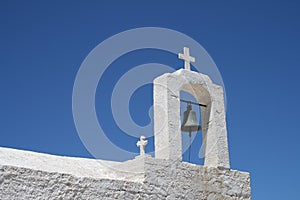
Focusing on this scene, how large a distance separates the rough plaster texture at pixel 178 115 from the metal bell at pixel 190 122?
199mm

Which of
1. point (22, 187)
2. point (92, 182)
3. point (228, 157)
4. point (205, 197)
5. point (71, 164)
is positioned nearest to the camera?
point (22, 187)

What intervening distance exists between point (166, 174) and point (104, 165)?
0.83 m

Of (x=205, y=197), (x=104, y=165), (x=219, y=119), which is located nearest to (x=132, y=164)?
(x=104, y=165)

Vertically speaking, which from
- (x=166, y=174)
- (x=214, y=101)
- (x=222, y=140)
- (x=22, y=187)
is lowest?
(x=22, y=187)

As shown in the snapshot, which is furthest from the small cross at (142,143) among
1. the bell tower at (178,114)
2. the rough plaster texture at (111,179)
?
the rough plaster texture at (111,179)

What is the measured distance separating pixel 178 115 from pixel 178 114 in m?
0.02

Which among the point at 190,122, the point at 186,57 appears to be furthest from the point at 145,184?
the point at 186,57

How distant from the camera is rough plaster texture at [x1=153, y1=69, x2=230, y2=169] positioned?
6469 mm

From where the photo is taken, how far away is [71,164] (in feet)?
20.0

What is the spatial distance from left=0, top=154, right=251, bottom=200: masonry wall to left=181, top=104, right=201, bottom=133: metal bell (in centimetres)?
60

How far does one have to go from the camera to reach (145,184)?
6012 mm

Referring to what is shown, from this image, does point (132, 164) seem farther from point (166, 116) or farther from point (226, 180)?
point (226, 180)

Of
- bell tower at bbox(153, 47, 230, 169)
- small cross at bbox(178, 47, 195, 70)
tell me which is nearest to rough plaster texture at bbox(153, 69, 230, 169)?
bell tower at bbox(153, 47, 230, 169)

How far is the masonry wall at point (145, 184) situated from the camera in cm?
517
